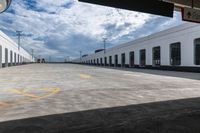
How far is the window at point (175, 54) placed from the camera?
33.4 metres

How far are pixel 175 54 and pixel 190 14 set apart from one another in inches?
974

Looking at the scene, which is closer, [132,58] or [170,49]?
[170,49]

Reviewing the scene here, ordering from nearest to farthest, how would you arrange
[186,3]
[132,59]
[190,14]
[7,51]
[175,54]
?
[190,14] → [186,3] → [175,54] → [7,51] → [132,59]

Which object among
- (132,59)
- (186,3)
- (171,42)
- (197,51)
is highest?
(171,42)

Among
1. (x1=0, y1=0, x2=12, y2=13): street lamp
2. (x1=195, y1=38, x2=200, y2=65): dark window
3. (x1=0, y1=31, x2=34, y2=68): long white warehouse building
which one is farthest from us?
(x1=0, y1=31, x2=34, y2=68): long white warehouse building

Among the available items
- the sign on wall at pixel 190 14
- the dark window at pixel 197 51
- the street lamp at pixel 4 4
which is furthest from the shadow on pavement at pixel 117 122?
the dark window at pixel 197 51

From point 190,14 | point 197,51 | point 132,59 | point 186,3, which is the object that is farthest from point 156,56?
point 190,14

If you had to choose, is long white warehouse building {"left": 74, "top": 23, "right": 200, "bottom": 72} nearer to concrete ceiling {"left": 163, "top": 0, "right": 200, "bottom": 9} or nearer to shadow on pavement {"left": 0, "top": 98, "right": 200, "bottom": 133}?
concrete ceiling {"left": 163, "top": 0, "right": 200, "bottom": 9}

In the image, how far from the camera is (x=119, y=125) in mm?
5586

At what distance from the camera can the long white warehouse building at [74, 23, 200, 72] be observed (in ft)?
96.6

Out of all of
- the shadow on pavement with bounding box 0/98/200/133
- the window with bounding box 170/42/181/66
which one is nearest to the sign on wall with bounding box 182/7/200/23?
the shadow on pavement with bounding box 0/98/200/133

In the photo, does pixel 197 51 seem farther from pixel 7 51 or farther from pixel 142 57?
pixel 7 51

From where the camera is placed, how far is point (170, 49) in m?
35.2

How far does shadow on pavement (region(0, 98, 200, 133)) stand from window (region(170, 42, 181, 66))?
27570 mm
